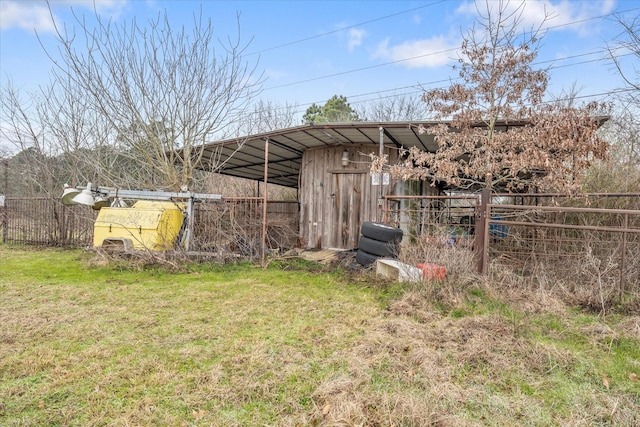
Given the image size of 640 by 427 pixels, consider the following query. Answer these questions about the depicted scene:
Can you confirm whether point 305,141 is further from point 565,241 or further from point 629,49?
point 629,49

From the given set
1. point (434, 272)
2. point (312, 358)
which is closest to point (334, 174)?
point (434, 272)

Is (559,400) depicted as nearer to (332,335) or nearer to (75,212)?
(332,335)

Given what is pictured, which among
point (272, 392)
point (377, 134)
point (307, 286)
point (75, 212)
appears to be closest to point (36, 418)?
point (272, 392)

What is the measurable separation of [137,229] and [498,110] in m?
7.55

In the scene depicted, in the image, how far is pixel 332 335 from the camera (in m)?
3.41

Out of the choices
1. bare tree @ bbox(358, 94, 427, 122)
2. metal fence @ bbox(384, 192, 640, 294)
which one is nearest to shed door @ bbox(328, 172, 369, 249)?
metal fence @ bbox(384, 192, 640, 294)

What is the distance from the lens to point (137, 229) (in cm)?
665

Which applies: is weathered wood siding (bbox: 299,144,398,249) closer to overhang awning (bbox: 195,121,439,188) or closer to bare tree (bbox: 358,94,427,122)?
overhang awning (bbox: 195,121,439,188)

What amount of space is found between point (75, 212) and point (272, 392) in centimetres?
1038

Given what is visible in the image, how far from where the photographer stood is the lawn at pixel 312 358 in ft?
6.97

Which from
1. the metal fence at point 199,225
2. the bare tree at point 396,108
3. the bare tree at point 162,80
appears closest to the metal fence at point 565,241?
the metal fence at point 199,225

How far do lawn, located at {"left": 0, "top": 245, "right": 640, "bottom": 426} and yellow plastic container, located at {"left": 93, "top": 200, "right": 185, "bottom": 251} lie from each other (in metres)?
1.67

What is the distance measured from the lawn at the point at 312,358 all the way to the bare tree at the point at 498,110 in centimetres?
264

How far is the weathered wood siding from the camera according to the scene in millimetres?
9227
